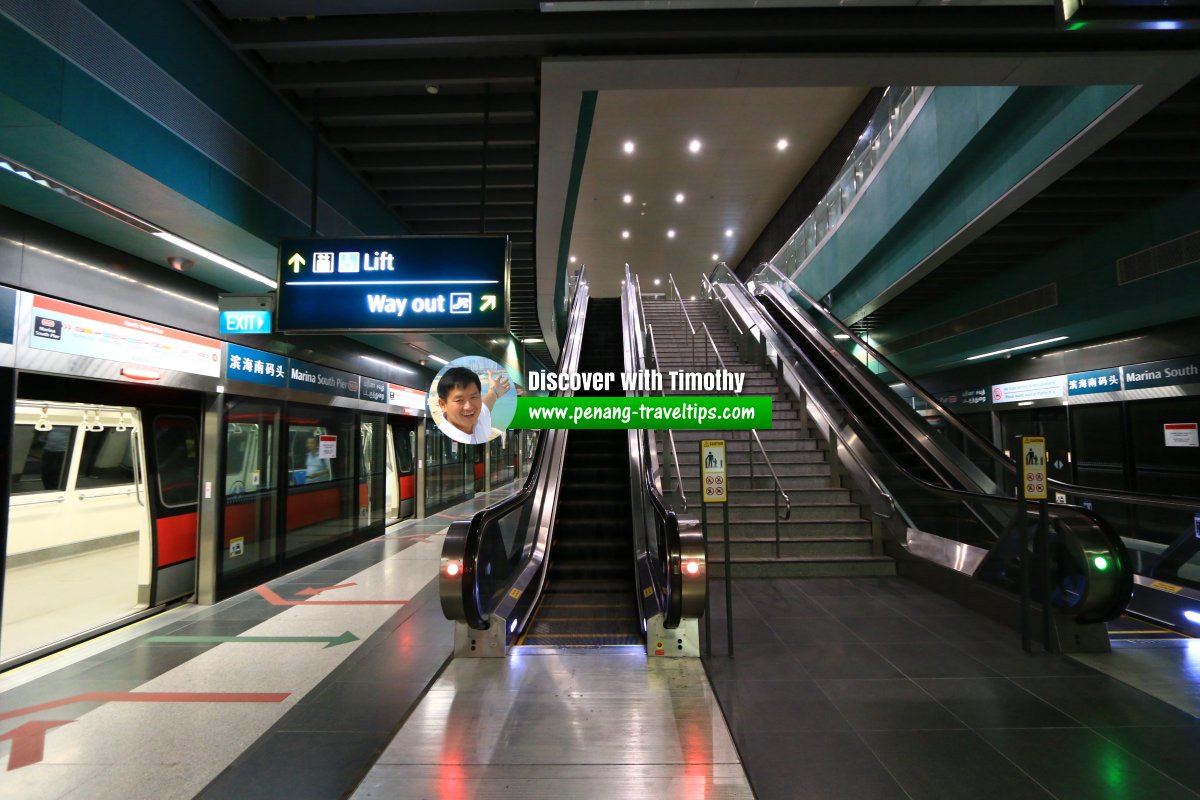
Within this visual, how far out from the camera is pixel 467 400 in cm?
1253

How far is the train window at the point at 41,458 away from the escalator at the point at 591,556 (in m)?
6.14

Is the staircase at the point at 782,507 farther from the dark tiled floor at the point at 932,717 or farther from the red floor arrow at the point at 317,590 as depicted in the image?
the red floor arrow at the point at 317,590

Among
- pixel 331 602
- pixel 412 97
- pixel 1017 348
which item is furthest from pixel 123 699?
pixel 1017 348

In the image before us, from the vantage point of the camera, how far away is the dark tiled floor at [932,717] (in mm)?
2523

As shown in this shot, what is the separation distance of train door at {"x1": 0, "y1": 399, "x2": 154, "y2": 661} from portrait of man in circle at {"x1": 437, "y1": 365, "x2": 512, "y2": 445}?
5.77 meters

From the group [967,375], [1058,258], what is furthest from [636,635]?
[967,375]

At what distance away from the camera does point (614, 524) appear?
6582 mm

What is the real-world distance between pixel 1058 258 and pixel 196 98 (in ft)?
30.2

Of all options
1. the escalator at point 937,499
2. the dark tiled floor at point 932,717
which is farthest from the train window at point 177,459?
the escalator at point 937,499

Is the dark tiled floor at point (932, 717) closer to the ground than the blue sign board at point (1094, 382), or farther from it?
closer to the ground

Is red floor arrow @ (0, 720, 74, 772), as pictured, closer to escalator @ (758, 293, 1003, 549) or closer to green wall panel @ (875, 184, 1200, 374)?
escalator @ (758, 293, 1003, 549)

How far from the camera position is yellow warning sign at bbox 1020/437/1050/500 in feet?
13.5

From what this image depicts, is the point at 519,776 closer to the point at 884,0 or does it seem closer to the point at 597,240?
the point at 884,0

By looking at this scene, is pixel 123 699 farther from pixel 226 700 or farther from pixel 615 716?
pixel 615 716
